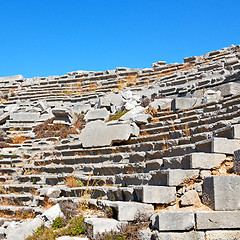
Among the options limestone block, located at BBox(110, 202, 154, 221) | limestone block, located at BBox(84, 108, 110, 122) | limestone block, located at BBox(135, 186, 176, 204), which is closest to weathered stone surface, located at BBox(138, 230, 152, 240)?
limestone block, located at BBox(110, 202, 154, 221)

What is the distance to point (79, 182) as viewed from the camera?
28.4 ft

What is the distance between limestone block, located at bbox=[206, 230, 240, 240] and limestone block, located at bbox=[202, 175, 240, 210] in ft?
1.13

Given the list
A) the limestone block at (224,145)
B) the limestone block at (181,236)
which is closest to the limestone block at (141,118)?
the limestone block at (224,145)

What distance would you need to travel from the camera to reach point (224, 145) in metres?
6.10

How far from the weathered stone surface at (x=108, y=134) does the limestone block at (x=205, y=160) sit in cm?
438

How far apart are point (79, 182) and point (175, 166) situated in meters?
3.01

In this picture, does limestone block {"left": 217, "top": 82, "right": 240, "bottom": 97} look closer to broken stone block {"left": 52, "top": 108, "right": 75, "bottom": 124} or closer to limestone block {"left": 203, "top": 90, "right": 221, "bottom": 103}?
limestone block {"left": 203, "top": 90, "right": 221, "bottom": 103}

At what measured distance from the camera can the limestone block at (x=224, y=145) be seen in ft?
19.9

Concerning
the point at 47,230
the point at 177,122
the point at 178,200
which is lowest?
the point at 47,230

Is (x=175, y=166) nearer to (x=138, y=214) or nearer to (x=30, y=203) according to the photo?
(x=138, y=214)

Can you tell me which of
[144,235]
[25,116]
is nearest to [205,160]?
[144,235]

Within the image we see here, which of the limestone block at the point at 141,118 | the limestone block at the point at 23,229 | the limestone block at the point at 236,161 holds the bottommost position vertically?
the limestone block at the point at 23,229

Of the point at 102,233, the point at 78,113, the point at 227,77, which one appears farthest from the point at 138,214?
the point at 78,113

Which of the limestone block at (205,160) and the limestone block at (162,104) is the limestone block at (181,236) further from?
the limestone block at (162,104)
